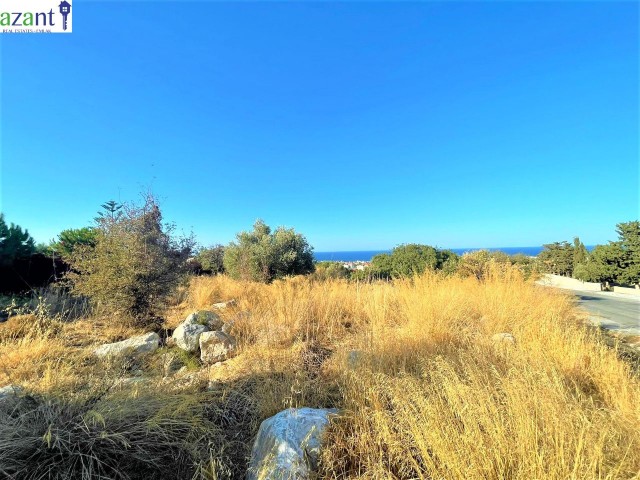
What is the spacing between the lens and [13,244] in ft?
25.0

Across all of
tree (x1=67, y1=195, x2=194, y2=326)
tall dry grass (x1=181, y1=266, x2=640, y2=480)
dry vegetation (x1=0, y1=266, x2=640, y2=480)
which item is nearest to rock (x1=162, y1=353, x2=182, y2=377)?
dry vegetation (x1=0, y1=266, x2=640, y2=480)

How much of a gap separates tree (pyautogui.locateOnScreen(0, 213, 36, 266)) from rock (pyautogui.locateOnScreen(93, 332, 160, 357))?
604 centimetres

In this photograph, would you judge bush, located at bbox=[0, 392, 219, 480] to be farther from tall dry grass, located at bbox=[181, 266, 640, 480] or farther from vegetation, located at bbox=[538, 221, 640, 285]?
vegetation, located at bbox=[538, 221, 640, 285]

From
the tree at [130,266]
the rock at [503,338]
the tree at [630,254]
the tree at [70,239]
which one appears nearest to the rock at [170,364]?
the tree at [130,266]

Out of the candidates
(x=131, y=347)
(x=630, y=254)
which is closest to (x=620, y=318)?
(x=131, y=347)

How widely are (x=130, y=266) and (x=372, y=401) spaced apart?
4.69 metres

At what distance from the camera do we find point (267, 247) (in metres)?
9.56

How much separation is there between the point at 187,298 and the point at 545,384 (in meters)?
7.30

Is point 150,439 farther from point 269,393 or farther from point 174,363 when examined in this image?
point 174,363

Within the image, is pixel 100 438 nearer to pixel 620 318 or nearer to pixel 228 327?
pixel 228 327

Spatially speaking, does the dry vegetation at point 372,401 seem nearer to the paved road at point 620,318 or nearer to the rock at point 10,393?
the rock at point 10,393

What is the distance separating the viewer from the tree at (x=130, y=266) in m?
4.91

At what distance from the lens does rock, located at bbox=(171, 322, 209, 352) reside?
4.12 metres

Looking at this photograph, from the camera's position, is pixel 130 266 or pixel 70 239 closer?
pixel 130 266
